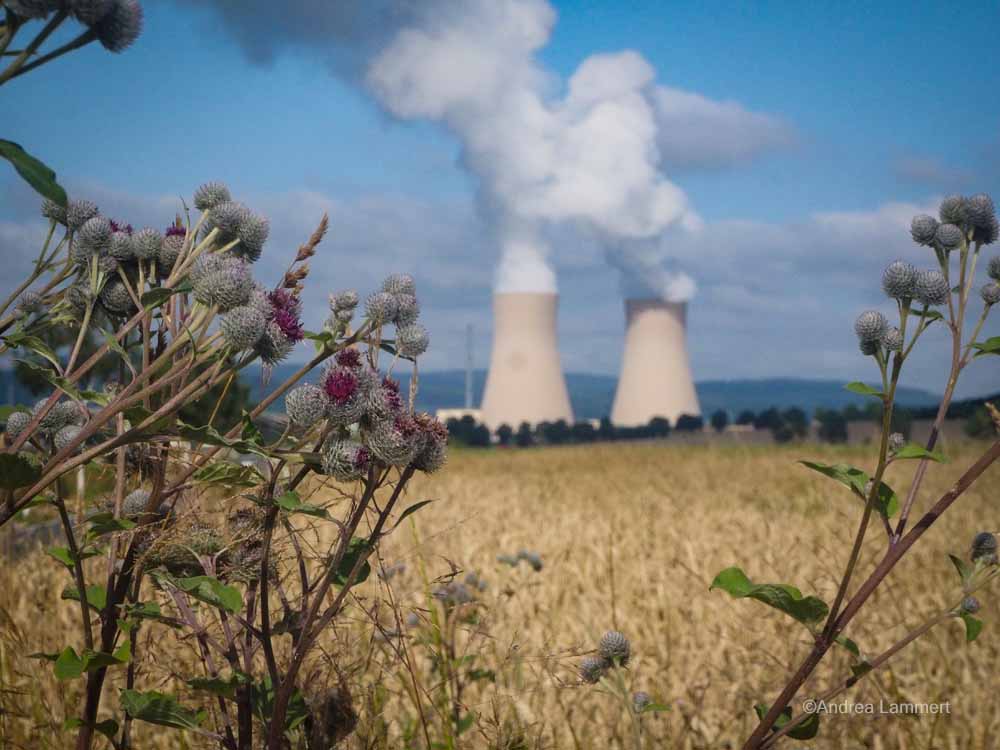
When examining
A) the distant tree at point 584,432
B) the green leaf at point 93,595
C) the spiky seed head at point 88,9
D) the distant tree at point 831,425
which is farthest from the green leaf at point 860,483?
the distant tree at point 584,432

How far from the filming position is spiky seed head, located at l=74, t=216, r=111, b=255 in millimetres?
1202

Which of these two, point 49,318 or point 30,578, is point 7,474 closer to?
point 49,318

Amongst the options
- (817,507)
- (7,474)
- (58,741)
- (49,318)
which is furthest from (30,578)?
(817,507)

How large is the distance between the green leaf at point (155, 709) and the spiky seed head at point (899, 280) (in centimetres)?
112

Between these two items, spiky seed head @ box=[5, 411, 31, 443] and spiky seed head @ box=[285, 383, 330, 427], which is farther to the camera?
spiky seed head @ box=[5, 411, 31, 443]

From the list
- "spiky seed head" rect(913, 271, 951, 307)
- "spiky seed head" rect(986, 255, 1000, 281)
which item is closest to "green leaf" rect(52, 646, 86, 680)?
"spiky seed head" rect(913, 271, 951, 307)

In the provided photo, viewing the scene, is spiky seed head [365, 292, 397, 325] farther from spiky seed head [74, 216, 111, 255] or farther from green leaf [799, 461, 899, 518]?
green leaf [799, 461, 899, 518]

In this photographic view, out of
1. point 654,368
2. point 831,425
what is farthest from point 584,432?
point 831,425

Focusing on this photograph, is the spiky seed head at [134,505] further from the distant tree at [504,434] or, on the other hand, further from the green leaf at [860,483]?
the distant tree at [504,434]

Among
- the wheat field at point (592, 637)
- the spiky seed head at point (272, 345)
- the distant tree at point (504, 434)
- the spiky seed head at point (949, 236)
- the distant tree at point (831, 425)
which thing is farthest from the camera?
the distant tree at point (504, 434)

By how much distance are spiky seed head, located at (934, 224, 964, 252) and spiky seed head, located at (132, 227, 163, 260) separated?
1135 mm

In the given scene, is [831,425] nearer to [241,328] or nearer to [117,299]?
[117,299]

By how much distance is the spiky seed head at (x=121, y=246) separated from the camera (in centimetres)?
122

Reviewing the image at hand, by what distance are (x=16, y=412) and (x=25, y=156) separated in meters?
0.60
